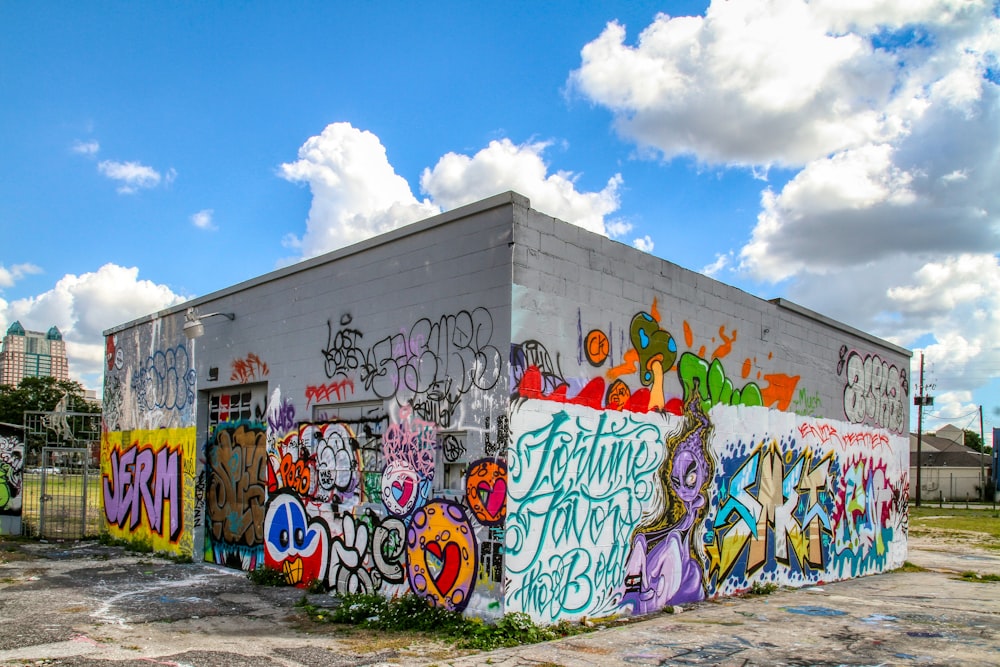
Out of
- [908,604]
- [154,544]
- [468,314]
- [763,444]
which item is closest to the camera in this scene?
[468,314]

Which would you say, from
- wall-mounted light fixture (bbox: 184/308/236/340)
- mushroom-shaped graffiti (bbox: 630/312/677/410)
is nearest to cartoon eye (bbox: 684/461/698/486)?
mushroom-shaped graffiti (bbox: 630/312/677/410)

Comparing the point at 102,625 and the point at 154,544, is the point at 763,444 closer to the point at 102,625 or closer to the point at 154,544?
the point at 102,625

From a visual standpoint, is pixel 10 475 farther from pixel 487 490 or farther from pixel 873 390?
pixel 873 390

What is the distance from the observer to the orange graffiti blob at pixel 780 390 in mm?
12281

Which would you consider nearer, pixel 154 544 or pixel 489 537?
pixel 489 537

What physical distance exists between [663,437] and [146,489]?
1019 cm

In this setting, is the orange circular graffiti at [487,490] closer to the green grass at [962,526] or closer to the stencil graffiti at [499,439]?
the stencil graffiti at [499,439]

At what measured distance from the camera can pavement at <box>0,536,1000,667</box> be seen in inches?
274

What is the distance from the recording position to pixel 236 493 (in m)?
12.4

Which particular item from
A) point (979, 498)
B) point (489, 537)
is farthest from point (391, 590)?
point (979, 498)

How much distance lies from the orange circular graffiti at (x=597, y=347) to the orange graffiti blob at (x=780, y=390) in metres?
4.30

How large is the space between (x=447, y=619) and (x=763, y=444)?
6391 mm

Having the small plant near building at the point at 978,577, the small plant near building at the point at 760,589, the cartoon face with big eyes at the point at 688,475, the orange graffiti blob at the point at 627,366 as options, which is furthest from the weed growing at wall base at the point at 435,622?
the small plant near building at the point at 978,577

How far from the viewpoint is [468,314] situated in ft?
27.5
